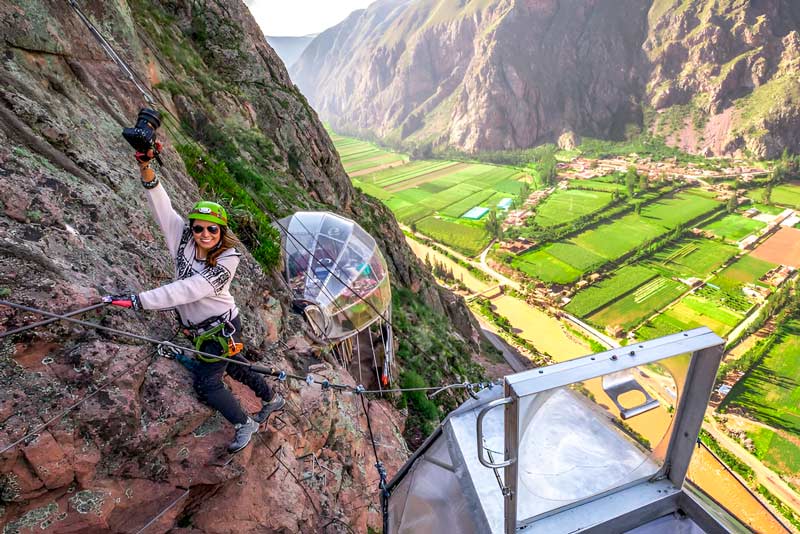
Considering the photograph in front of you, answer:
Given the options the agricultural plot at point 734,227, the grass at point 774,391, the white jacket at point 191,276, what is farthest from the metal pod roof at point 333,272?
the agricultural plot at point 734,227

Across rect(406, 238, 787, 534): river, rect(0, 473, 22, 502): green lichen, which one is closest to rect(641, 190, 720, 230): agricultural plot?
rect(406, 238, 787, 534): river

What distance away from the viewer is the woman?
3740 mm

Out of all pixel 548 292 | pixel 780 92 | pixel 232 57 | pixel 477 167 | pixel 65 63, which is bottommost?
pixel 548 292

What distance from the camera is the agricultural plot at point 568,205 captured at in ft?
254

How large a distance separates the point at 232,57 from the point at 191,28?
196cm

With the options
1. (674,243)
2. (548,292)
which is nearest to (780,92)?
(674,243)

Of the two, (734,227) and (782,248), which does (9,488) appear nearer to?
(782,248)

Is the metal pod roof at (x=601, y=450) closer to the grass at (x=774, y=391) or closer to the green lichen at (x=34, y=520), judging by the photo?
the green lichen at (x=34, y=520)

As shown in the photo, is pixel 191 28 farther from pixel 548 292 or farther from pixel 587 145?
pixel 587 145

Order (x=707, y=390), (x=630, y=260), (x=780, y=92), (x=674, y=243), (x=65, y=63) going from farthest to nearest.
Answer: (x=780, y=92) < (x=674, y=243) < (x=630, y=260) < (x=65, y=63) < (x=707, y=390)

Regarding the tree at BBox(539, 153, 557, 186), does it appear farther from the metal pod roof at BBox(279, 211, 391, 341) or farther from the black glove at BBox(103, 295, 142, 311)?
the black glove at BBox(103, 295, 142, 311)

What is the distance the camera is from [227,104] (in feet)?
54.6

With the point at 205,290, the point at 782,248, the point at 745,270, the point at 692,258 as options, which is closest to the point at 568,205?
the point at 692,258

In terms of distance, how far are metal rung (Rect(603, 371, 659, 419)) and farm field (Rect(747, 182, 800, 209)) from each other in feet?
328
